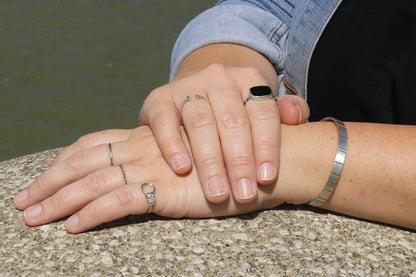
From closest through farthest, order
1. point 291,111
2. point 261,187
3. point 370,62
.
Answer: point 261,187 → point 291,111 → point 370,62

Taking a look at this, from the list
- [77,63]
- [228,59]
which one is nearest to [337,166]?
[228,59]

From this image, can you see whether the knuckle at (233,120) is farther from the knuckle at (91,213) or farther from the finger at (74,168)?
the knuckle at (91,213)

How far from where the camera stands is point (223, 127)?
72.5 inches

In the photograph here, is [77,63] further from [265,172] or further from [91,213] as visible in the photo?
[265,172]

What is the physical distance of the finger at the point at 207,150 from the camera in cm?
179

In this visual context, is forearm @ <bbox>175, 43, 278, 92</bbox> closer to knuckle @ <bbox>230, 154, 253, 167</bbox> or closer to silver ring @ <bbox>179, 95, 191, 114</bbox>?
silver ring @ <bbox>179, 95, 191, 114</bbox>

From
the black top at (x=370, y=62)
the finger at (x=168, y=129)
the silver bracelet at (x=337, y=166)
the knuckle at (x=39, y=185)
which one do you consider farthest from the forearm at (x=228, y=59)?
the knuckle at (x=39, y=185)

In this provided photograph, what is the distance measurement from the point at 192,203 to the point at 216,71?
0.56m

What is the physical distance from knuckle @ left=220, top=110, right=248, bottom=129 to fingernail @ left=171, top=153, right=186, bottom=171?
200 mm

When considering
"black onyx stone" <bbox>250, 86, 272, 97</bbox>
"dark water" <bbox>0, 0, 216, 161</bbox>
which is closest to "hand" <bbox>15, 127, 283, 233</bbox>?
"black onyx stone" <bbox>250, 86, 272, 97</bbox>

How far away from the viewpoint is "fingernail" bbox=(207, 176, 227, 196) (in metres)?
1.78

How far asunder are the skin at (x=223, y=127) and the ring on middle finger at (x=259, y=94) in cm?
2

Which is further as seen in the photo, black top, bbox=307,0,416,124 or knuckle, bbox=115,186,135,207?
black top, bbox=307,0,416,124

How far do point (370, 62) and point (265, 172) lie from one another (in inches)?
30.8
